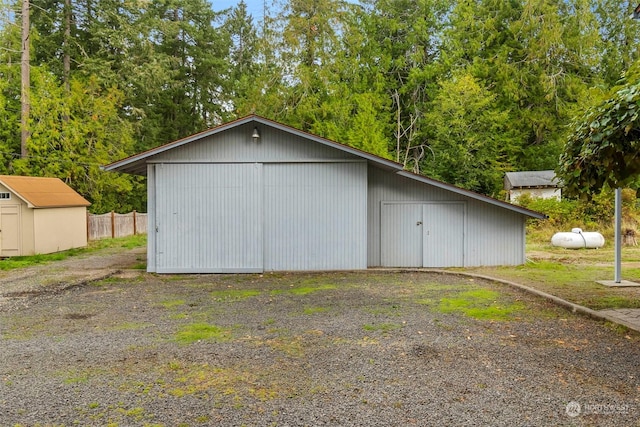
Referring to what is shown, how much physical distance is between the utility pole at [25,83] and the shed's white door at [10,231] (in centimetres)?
767

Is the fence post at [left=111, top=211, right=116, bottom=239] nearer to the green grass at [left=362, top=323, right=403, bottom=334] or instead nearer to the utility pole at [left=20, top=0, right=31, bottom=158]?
the utility pole at [left=20, top=0, right=31, bottom=158]

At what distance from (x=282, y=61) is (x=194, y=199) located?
Result: 53.6 ft

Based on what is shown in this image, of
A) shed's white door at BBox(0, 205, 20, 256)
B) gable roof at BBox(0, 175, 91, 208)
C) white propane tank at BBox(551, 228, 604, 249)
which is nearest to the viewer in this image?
gable roof at BBox(0, 175, 91, 208)

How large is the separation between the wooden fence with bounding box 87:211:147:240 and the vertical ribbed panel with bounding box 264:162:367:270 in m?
A: 11.5

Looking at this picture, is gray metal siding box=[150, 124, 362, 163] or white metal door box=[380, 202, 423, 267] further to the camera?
white metal door box=[380, 202, 423, 267]

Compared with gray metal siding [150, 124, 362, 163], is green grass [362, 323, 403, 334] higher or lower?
lower

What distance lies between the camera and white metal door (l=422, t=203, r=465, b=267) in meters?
11.6

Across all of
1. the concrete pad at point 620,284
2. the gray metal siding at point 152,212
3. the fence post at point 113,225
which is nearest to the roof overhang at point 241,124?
the gray metal siding at point 152,212

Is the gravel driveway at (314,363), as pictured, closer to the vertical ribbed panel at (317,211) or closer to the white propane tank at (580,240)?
the vertical ribbed panel at (317,211)

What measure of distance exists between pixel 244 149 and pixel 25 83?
48.7 ft

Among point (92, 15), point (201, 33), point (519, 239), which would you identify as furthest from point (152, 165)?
point (201, 33)

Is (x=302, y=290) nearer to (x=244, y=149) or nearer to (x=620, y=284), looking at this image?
(x=244, y=149)

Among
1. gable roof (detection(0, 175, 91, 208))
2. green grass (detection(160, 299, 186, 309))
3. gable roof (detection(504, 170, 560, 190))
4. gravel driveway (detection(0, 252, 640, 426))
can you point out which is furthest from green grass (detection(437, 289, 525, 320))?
gable roof (detection(504, 170, 560, 190))

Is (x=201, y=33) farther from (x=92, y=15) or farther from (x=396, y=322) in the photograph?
(x=396, y=322)
